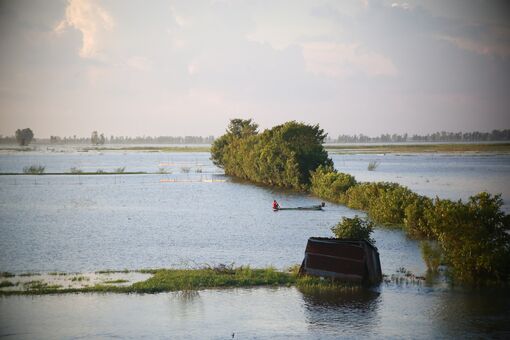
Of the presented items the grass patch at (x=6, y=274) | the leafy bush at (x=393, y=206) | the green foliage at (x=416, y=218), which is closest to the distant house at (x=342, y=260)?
the grass patch at (x=6, y=274)

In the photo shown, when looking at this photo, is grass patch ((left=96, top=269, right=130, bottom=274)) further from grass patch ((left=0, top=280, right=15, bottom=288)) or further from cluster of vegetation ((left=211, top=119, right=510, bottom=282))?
cluster of vegetation ((left=211, top=119, right=510, bottom=282))

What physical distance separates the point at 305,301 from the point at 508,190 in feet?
259

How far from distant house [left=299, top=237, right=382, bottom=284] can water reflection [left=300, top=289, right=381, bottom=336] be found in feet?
4.20

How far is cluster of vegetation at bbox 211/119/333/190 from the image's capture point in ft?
368

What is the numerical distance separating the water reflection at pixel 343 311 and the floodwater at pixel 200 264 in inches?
2.2

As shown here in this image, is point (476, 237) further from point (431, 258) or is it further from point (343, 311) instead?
point (343, 311)

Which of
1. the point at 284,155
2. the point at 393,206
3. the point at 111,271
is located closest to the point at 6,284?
the point at 111,271

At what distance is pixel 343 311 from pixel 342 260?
5.46m

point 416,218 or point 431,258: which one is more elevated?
point 416,218

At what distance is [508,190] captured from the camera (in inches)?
3974

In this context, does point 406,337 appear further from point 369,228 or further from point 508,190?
point 508,190

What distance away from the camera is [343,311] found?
30.3 meters

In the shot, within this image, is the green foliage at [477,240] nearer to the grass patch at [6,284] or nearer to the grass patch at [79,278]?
the grass patch at [79,278]

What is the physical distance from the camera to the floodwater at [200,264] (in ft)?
91.6
